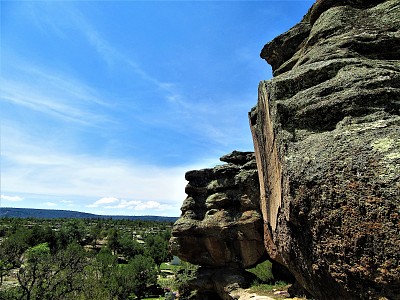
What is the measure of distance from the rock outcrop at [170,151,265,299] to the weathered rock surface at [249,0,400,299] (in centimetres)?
1377

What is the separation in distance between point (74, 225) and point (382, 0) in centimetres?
9473

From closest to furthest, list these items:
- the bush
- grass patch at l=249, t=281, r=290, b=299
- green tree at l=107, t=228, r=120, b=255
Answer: grass patch at l=249, t=281, r=290, b=299
the bush
green tree at l=107, t=228, r=120, b=255

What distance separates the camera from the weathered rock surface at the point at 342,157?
4.63 meters

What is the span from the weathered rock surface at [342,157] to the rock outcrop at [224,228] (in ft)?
45.2

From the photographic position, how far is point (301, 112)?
734 cm

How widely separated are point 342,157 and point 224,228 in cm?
1871

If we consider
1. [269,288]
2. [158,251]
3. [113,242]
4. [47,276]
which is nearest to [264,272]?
[269,288]

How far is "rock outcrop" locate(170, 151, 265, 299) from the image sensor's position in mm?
22594

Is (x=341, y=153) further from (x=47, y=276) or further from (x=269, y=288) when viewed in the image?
(x=47, y=276)

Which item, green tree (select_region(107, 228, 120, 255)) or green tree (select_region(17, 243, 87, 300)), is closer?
green tree (select_region(17, 243, 87, 300))

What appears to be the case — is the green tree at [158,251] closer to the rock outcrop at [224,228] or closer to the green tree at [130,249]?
the green tree at [130,249]

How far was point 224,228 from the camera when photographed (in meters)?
23.0

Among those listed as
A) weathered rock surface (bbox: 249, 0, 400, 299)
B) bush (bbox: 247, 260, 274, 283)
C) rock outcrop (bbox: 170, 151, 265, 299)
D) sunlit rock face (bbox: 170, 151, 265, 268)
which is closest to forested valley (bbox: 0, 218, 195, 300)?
rock outcrop (bbox: 170, 151, 265, 299)

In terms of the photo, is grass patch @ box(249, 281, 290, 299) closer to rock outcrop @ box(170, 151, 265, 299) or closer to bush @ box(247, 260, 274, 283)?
bush @ box(247, 260, 274, 283)
